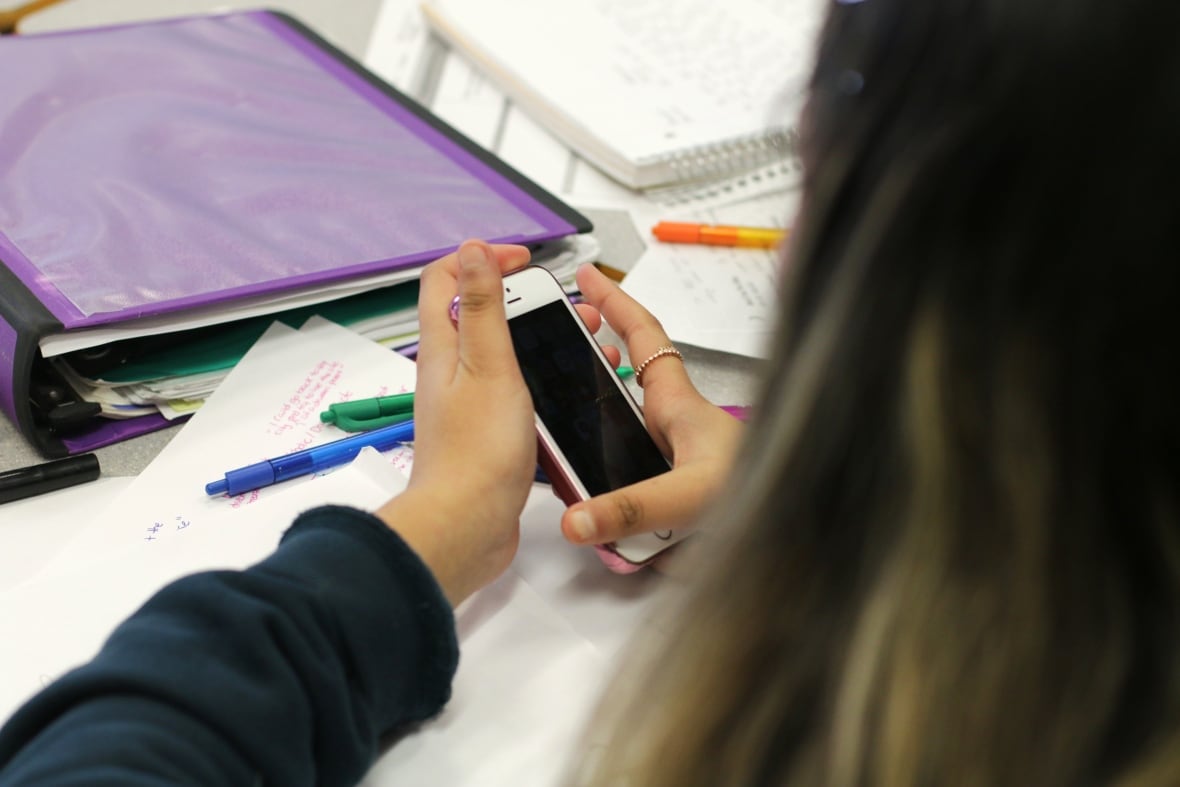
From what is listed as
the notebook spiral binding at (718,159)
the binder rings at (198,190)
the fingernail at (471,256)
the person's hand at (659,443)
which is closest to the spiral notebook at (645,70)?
the notebook spiral binding at (718,159)

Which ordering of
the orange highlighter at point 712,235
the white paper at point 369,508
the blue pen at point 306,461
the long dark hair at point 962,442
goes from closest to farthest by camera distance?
the long dark hair at point 962,442 → the white paper at point 369,508 → the blue pen at point 306,461 → the orange highlighter at point 712,235

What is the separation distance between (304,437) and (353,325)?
10cm

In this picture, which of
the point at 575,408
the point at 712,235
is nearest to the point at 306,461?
the point at 575,408

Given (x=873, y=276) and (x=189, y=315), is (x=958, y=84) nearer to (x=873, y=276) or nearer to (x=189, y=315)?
(x=873, y=276)

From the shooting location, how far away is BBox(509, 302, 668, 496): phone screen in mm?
554

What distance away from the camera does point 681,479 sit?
0.53 m

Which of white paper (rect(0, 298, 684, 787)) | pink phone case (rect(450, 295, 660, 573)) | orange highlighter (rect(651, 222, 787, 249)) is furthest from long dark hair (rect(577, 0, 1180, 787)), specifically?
orange highlighter (rect(651, 222, 787, 249))

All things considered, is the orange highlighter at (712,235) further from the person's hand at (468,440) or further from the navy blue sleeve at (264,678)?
the navy blue sleeve at (264,678)

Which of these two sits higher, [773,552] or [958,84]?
[958,84]

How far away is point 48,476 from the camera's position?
0.59 meters

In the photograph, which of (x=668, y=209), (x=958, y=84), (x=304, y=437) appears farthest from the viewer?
(x=668, y=209)

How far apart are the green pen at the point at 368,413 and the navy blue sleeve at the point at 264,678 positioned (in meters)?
0.18

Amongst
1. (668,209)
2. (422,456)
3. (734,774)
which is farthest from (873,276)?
(668,209)

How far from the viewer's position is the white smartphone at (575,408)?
54 centimetres
